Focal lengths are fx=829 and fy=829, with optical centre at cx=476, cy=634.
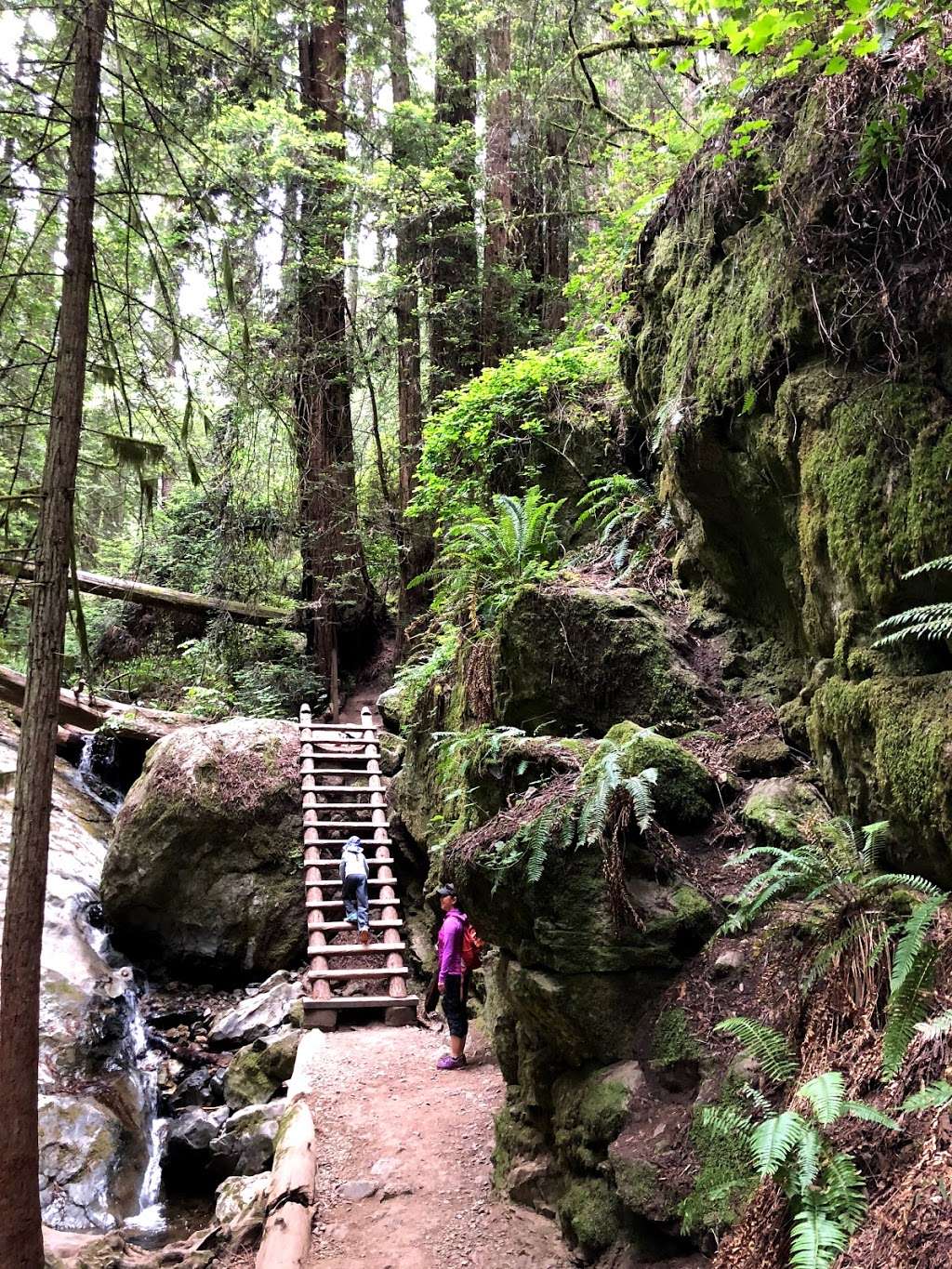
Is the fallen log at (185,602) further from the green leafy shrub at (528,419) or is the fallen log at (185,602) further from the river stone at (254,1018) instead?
the river stone at (254,1018)

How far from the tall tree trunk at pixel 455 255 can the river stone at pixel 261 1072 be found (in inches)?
385

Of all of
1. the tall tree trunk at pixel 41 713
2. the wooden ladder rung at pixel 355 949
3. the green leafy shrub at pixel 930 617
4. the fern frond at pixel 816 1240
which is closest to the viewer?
the fern frond at pixel 816 1240

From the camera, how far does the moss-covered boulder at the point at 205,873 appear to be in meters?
9.84

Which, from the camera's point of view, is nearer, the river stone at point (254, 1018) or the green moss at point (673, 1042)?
the green moss at point (673, 1042)

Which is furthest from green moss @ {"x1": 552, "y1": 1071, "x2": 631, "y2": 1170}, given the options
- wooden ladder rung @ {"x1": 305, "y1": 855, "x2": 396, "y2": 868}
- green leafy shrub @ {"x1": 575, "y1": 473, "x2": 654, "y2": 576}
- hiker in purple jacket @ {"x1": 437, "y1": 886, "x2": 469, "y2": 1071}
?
wooden ladder rung @ {"x1": 305, "y1": 855, "x2": 396, "y2": 868}

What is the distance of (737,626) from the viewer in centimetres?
589

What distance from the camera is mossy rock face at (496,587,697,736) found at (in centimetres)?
564

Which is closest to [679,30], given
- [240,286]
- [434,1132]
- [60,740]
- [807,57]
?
[807,57]

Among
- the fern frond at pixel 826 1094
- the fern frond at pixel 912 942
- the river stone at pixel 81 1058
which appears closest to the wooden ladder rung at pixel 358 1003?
the river stone at pixel 81 1058

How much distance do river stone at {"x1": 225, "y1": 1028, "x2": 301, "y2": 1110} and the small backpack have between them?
1.80 m

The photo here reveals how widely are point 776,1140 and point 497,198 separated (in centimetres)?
1379

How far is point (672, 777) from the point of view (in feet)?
15.5

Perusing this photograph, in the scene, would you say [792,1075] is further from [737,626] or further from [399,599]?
[399,599]

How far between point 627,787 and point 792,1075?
147 cm
